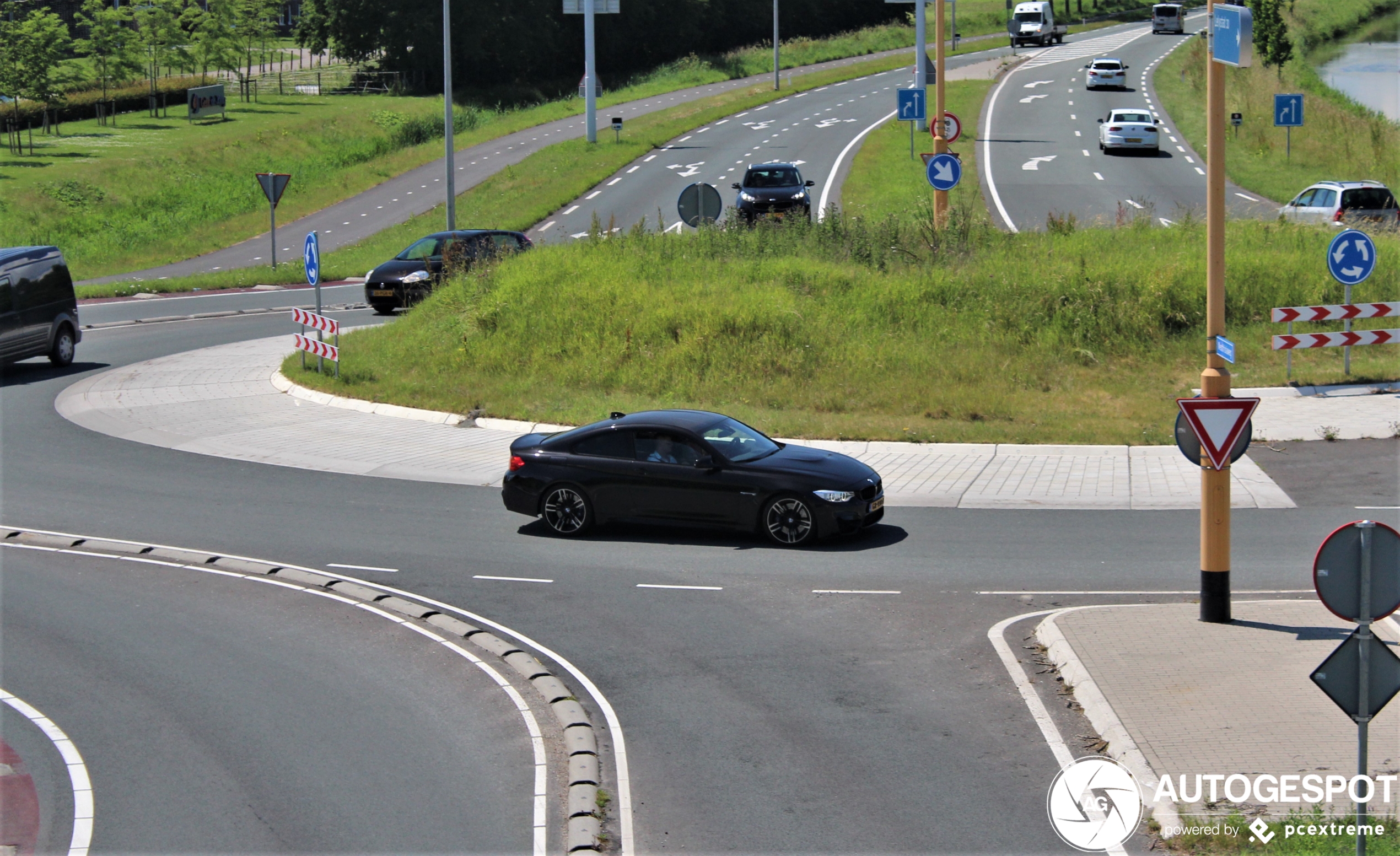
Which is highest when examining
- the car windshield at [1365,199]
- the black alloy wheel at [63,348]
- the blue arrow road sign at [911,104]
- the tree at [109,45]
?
the tree at [109,45]

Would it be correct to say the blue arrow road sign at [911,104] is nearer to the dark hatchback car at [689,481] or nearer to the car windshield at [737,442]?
the car windshield at [737,442]

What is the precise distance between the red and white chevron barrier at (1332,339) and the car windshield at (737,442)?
9.91m

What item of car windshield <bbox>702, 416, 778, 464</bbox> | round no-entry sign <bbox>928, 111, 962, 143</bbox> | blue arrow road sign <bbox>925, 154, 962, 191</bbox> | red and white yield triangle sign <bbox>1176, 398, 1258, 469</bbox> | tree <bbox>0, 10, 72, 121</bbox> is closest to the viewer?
red and white yield triangle sign <bbox>1176, 398, 1258, 469</bbox>

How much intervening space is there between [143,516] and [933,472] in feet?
31.2

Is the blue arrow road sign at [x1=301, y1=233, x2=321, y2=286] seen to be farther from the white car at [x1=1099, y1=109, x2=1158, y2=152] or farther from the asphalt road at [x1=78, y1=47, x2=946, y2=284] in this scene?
the white car at [x1=1099, y1=109, x2=1158, y2=152]

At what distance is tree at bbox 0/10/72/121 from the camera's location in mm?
59062

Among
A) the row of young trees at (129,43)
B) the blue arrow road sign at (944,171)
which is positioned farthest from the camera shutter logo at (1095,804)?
the row of young trees at (129,43)

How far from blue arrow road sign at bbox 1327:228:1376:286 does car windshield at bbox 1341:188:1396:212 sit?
36.2ft

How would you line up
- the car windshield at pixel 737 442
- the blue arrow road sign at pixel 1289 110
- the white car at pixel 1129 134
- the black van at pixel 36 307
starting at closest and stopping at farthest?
the car windshield at pixel 737 442, the black van at pixel 36 307, the blue arrow road sign at pixel 1289 110, the white car at pixel 1129 134

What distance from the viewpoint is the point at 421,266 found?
99.2 feet

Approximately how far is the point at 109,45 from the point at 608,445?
6778 cm

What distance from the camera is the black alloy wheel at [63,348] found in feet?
82.6

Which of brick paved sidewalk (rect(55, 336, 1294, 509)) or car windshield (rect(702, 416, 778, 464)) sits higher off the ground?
car windshield (rect(702, 416, 778, 464))

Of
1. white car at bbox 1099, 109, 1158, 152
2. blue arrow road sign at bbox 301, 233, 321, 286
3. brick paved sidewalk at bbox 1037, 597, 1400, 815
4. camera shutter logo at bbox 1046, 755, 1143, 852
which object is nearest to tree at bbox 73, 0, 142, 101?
white car at bbox 1099, 109, 1158, 152
